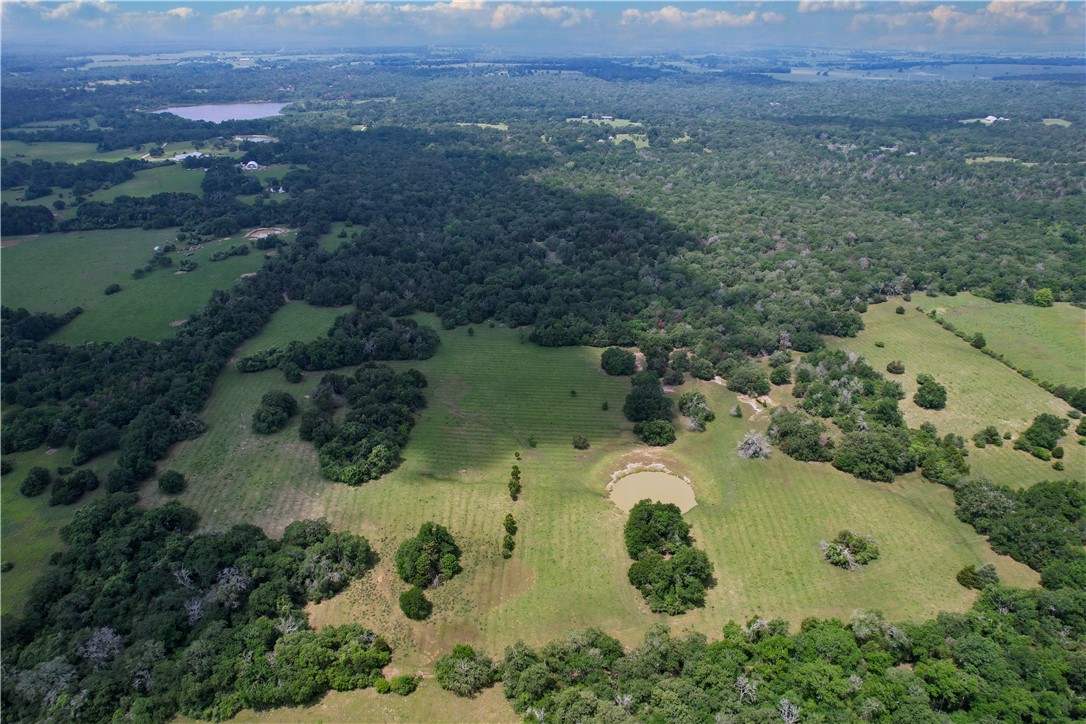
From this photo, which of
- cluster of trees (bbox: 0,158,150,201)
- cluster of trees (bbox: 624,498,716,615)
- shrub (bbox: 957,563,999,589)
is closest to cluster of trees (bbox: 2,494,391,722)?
cluster of trees (bbox: 624,498,716,615)

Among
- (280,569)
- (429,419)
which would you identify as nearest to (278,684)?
(280,569)

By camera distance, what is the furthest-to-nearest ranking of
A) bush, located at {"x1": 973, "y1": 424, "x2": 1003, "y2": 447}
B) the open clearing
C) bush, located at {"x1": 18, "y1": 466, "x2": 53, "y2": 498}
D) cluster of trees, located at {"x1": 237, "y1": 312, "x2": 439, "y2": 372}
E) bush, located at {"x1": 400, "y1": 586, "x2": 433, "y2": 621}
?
cluster of trees, located at {"x1": 237, "y1": 312, "x2": 439, "y2": 372} < bush, located at {"x1": 973, "y1": 424, "x2": 1003, "y2": 447} < bush, located at {"x1": 18, "y1": 466, "x2": 53, "y2": 498} < the open clearing < bush, located at {"x1": 400, "y1": 586, "x2": 433, "y2": 621}

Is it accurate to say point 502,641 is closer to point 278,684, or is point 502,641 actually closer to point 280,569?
point 278,684

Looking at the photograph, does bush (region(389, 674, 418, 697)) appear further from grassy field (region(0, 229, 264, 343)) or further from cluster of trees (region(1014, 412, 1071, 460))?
grassy field (region(0, 229, 264, 343))

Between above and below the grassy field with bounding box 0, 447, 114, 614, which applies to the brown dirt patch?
above

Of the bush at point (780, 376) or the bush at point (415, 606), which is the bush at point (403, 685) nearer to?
the bush at point (415, 606)

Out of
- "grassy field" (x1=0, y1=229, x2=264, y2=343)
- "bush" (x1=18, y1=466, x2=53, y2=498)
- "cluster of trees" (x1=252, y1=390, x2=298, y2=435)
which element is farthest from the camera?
"grassy field" (x1=0, y1=229, x2=264, y2=343)
